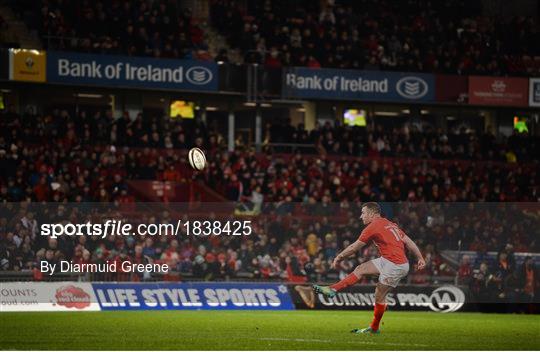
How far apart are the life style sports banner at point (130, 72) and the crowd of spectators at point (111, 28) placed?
0.32 meters

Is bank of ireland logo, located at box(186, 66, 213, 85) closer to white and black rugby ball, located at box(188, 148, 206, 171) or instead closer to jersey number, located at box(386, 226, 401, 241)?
white and black rugby ball, located at box(188, 148, 206, 171)

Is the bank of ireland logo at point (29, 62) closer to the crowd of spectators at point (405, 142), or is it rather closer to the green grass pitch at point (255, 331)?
the crowd of spectators at point (405, 142)

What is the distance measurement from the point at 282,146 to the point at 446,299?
1513cm

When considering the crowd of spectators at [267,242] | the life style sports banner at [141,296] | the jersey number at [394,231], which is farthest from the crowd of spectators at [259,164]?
the jersey number at [394,231]

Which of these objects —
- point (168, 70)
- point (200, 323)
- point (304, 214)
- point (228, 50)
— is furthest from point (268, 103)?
point (200, 323)

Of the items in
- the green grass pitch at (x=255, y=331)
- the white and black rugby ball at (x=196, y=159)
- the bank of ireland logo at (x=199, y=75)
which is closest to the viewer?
the green grass pitch at (x=255, y=331)

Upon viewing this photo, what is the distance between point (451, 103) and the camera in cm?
4225

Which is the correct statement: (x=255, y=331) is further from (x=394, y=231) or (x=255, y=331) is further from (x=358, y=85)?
(x=358, y=85)

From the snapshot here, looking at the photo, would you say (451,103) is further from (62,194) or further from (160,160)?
(62,194)

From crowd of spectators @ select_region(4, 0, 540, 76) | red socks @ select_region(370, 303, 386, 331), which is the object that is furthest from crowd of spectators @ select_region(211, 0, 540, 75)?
red socks @ select_region(370, 303, 386, 331)

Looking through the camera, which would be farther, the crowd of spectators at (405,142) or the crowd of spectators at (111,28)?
the crowd of spectators at (405,142)

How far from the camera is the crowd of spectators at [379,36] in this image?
132ft

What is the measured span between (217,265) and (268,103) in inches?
773

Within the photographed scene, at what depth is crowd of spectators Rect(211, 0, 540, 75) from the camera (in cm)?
4019
